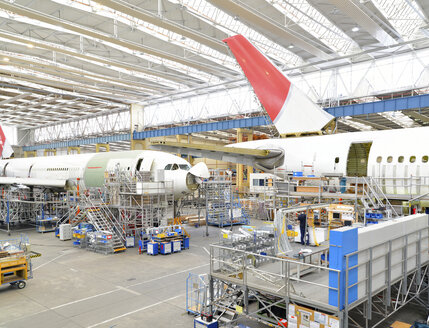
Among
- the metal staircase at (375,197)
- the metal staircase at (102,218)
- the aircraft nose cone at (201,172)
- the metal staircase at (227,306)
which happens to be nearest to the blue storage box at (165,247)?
the metal staircase at (102,218)

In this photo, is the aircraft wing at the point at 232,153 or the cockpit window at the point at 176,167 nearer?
the aircraft wing at the point at 232,153

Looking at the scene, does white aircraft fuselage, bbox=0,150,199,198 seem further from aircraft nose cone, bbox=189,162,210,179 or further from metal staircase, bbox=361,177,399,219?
metal staircase, bbox=361,177,399,219

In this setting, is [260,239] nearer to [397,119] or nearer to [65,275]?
[65,275]

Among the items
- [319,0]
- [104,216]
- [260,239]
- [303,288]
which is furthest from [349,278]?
[319,0]

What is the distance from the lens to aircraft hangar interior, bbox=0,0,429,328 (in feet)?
31.6

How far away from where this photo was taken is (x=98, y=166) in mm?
27594

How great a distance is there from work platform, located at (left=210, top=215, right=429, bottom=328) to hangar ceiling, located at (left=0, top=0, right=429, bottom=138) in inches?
733

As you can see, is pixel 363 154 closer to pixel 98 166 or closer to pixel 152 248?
pixel 152 248

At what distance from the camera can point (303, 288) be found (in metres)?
8.60

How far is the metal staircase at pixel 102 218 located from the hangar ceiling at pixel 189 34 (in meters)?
13.5

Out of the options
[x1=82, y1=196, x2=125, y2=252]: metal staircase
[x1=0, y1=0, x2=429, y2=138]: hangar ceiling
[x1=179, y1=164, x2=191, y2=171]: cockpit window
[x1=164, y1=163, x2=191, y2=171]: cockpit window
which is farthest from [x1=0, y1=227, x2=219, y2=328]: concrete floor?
[x1=0, y1=0, x2=429, y2=138]: hangar ceiling

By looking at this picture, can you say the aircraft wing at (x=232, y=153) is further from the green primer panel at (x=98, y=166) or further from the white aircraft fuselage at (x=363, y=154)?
the green primer panel at (x=98, y=166)

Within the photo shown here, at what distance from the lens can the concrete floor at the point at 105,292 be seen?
434 inches

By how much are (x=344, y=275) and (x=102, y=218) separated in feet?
Result: 61.3
